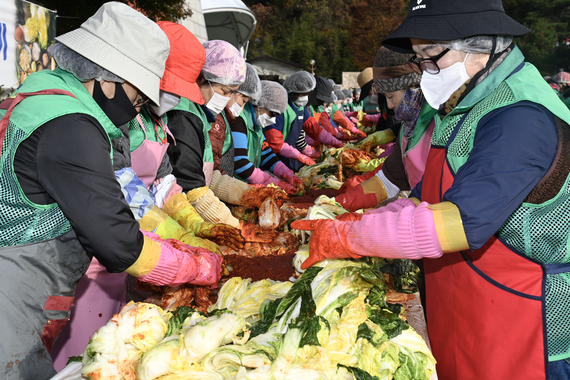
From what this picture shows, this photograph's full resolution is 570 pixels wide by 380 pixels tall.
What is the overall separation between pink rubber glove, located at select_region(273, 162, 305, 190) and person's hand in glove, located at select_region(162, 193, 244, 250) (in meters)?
2.72

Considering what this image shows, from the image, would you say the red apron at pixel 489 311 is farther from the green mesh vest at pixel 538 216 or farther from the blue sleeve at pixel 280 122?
the blue sleeve at pixel 280 122

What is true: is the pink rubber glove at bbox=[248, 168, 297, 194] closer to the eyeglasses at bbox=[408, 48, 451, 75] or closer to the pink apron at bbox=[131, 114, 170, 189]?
the pink apron at bbox=[131, 114, 170, 189]

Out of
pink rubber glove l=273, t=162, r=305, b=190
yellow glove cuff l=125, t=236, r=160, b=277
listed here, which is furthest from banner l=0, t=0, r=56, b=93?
yellow glove cuff l=125, t=236, r=160, b=277

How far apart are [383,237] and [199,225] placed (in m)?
Result: 1.77

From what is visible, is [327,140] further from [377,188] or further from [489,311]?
[489,311]

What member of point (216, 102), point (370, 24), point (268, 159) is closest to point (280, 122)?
point (268, 159)

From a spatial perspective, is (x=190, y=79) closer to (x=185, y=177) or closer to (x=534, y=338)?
(x=185, y=177)

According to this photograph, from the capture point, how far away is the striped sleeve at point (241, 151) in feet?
16.2

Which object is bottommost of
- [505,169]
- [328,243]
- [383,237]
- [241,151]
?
[241,151]

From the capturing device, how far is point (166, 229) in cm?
279

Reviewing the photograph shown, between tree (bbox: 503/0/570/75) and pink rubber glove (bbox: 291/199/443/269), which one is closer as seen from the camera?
→ pink rubber glove (bbox: 291/199/443/269)

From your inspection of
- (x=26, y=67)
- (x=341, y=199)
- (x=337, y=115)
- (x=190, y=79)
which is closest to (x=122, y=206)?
(x=190, y=79)

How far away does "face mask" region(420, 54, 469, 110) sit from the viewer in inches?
75.7

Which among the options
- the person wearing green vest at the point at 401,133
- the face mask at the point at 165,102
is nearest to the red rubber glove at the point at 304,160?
the person wearing green vest at the point at 401,133
